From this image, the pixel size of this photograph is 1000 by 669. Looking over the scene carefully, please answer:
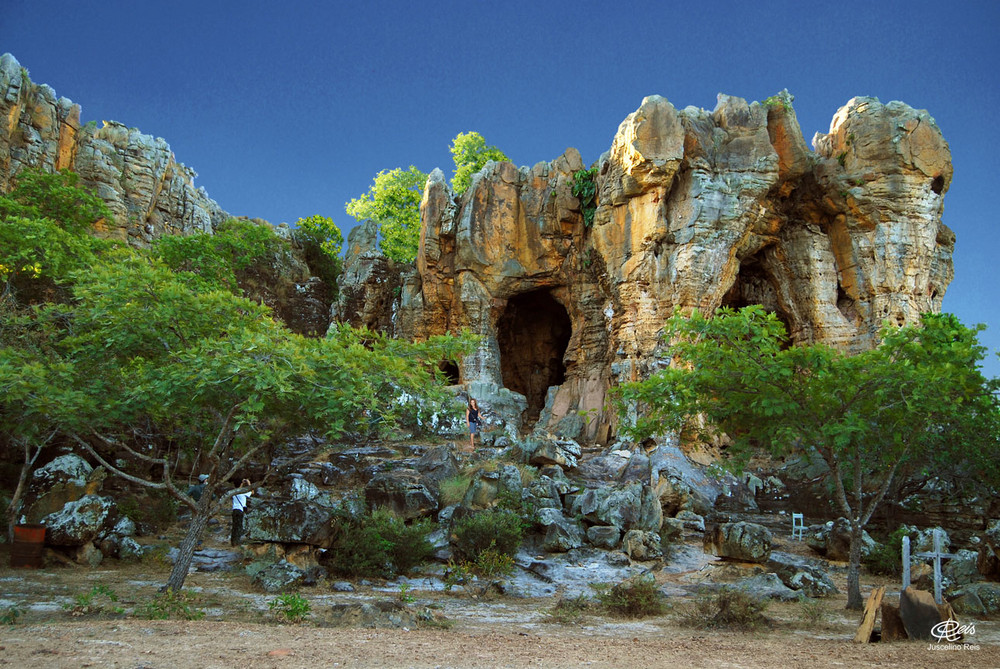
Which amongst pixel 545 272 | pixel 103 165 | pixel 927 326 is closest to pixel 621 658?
pixel 927 326

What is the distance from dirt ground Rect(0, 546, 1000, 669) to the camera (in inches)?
216

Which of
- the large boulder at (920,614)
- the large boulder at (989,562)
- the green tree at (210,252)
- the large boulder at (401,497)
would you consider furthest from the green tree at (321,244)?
the large boulder at (920,614)

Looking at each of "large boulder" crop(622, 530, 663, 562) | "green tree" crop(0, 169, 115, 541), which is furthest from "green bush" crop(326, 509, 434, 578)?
"green tree" crop(0, 169, 115, 541)

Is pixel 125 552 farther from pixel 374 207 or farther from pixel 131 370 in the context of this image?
pixel 374 207

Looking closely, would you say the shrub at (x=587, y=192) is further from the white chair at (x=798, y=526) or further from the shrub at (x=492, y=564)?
the shrub at (x=492, y=564)

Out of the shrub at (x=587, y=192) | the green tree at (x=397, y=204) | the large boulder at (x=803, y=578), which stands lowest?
the large boulder at (x=803, y=578)

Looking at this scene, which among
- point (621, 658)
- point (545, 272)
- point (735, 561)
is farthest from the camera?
point (545, 272)

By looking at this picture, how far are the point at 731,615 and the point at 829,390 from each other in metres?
3.13

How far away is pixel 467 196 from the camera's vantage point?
90.0ft

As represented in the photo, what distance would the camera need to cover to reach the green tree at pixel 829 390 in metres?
8.31

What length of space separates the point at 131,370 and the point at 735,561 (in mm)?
9895

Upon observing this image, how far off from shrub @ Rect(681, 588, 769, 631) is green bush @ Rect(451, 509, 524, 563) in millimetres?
3904

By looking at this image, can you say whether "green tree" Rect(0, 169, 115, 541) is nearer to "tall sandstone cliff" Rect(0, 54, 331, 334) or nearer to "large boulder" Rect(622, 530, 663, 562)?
"tall sandstone cliff" Rect(0, 54, 331, 334)

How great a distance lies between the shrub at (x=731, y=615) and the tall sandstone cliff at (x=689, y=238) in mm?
14818
